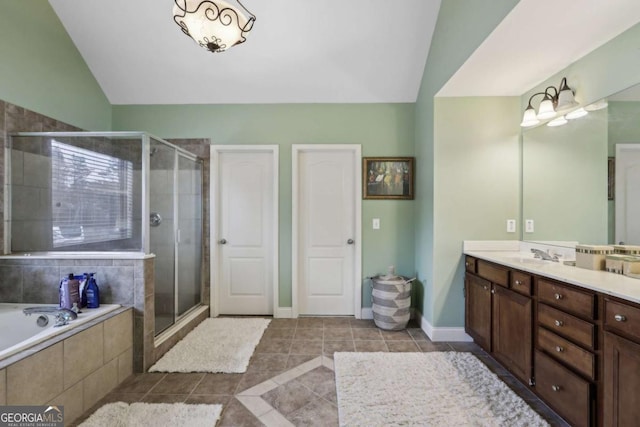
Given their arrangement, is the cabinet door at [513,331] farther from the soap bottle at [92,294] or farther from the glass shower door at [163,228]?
the soap bottle at [92,294]

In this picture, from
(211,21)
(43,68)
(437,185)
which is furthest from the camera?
(437,185)

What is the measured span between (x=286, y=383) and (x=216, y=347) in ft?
2.72

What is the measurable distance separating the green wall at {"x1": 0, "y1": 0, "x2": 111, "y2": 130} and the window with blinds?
531 millimetres

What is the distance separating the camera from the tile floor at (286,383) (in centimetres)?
166

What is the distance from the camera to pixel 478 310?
7.61 ft

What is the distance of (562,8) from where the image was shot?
149 cm

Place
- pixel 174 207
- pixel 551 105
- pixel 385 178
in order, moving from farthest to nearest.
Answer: pixel 385 178, pixel 174 207, pixel 551 105

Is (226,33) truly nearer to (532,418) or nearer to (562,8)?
(562,8)

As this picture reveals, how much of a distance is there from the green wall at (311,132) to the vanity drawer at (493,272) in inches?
34.5

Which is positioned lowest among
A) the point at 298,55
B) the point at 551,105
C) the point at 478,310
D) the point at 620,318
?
the point at 478,310

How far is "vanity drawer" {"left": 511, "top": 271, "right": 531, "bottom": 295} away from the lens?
69.1 inches

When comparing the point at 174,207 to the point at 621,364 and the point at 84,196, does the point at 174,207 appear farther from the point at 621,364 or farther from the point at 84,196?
the point at 621,364

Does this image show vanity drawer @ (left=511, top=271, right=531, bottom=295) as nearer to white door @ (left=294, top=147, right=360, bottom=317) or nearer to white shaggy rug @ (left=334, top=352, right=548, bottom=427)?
white shaggy rug @ (left=334, top=352, right=548, bottom=427)

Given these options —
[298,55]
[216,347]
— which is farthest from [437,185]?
[216,347]
